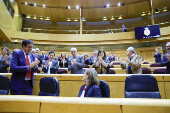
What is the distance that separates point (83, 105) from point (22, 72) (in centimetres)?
139

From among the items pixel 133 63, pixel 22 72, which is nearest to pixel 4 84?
pixel 22 72

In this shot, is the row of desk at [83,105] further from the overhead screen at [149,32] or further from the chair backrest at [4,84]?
the overhead screen at [149,32]

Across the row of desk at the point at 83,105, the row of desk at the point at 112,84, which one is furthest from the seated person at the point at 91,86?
the row of desk at the point at 83,105

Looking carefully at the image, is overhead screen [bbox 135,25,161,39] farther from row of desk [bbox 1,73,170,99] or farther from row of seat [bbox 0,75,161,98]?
row of seat [bbox 0,75,161,98]

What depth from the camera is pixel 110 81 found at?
2197 millimetres

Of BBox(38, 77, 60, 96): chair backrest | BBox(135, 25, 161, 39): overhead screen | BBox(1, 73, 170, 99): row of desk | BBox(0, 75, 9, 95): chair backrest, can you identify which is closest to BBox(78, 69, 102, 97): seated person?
BBox(38, 77, 60, 96): chair backrest

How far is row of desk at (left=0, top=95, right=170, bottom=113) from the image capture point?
71 centimetres

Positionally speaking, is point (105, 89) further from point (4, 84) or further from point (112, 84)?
point (4, 84)

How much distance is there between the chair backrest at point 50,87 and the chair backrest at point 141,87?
0.98 meters

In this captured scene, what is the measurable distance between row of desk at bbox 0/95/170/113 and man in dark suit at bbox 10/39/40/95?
0.88 metres

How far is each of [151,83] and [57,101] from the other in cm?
136

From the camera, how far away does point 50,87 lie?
1.60 m

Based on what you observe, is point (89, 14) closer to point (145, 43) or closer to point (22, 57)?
point (145, 43)

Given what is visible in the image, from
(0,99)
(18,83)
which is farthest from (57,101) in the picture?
(18,83)
